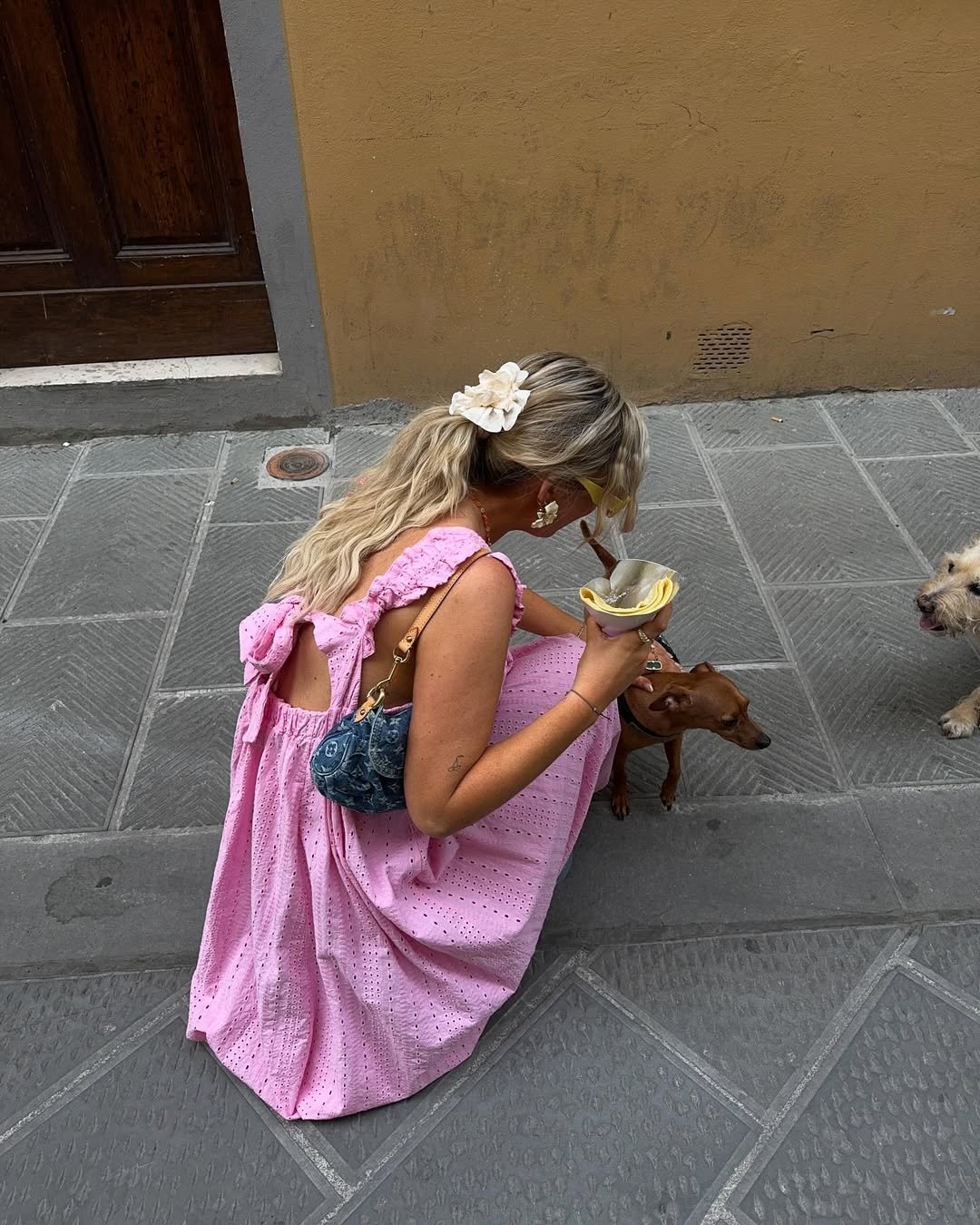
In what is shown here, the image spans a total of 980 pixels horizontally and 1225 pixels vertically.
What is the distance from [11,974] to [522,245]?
3.66 m

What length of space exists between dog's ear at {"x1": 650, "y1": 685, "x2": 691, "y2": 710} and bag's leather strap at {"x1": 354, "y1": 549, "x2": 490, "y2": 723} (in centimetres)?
78

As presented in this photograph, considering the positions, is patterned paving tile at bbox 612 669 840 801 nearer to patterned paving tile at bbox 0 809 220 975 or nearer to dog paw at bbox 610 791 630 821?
dog paw at bbox 610 791 630 821

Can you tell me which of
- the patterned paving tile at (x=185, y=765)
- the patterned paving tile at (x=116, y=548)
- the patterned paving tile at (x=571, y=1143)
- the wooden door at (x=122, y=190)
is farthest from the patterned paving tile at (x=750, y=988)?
the wooden door at (x=122, y=190)

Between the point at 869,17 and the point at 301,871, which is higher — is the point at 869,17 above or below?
above

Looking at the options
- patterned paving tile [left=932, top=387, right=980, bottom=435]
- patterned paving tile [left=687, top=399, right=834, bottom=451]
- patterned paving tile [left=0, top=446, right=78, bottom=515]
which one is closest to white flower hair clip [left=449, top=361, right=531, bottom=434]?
patterned paving tile [left=687, top=399, right=834, bottom=451]

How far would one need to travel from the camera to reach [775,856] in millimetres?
2512

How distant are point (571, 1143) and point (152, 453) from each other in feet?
12.4

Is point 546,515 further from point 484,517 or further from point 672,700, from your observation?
point 672,700

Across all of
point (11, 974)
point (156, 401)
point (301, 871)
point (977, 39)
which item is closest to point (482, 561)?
point (301, 871)

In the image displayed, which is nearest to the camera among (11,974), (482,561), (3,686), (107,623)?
(482,561)

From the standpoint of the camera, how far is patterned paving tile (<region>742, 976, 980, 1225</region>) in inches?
72.4

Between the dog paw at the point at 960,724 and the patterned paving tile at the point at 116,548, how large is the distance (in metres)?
2.94

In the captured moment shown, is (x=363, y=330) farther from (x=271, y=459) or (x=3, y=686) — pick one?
(x=3, y=686)

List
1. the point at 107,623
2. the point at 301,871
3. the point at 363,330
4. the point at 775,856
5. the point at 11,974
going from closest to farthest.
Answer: the point at 301,871 → the point at 11,974 → the point at 775,856 → the point at 107,623 → the point at 363,330
